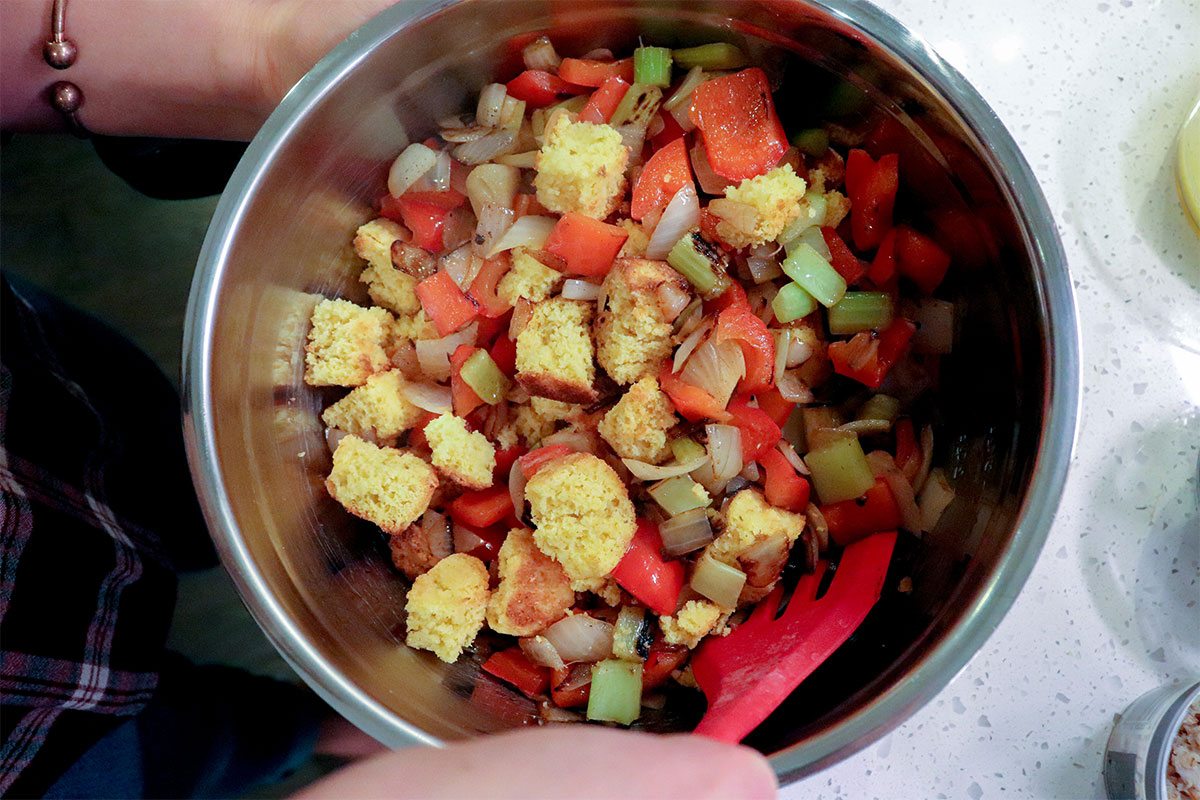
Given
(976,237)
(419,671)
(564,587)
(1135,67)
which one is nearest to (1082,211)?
(1135,67)

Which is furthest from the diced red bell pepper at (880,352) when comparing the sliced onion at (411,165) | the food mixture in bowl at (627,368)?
the sliced onion at (411,165)

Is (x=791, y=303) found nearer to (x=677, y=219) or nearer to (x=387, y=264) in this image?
(x=677, y=219)

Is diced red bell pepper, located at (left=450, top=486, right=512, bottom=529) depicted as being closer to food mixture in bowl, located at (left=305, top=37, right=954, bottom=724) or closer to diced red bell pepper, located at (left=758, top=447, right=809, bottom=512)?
food mixture in bowl, located at (left=305, top=37, right=954, bottom=724)

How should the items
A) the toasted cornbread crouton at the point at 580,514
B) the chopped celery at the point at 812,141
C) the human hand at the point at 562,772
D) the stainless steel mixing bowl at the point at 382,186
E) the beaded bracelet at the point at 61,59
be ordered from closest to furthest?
the human hand at the point at 562,772 < the stainless steel mixing bowl at the point at 382,186 < the toasted cornbread crouton at the point at 580,514 < the chopped celery at the point at 812,141 < the beaded bracelet at the point at 61,59

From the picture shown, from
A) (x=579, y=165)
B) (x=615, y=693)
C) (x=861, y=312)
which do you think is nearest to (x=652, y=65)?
(x=579, y=165)

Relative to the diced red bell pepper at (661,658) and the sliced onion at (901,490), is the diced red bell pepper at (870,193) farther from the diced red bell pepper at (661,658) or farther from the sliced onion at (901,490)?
the diced red bell pepper at (661,658)

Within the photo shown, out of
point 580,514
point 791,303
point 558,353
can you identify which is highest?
point 791,303

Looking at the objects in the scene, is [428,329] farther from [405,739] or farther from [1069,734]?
[1069,734]
